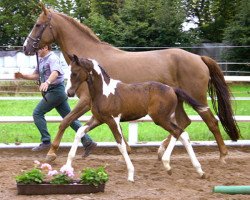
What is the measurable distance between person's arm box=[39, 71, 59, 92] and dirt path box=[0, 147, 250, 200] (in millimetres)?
1073

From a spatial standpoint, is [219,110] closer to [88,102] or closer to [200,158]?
[200,158]

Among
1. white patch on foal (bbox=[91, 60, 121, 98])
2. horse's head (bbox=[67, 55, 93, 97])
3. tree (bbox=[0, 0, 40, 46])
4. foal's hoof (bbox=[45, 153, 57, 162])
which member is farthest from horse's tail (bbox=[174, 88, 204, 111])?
tree (bbox=[0, 0, 40, 46])

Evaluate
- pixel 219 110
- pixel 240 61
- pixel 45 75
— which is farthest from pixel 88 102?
pixel 240 61

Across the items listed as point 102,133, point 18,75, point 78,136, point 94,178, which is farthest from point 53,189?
point 102,133

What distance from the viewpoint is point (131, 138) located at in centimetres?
941

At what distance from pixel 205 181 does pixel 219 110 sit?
2292mm

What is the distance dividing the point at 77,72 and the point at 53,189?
1.38 m

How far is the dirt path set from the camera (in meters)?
5.96

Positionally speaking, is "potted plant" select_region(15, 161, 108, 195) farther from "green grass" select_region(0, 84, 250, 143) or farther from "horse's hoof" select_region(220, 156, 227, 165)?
"green grass" select_region(0, 84, 250, 143)

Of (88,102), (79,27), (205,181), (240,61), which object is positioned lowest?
(240,61)

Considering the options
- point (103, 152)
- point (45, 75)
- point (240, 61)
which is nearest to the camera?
point (45, 75)

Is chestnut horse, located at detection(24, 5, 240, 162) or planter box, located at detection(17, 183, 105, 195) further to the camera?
chestnut horse, located at detection(24, 5, 240, 162)

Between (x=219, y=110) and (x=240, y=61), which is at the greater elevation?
(x=219, y=110)

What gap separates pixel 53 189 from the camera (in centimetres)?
596
